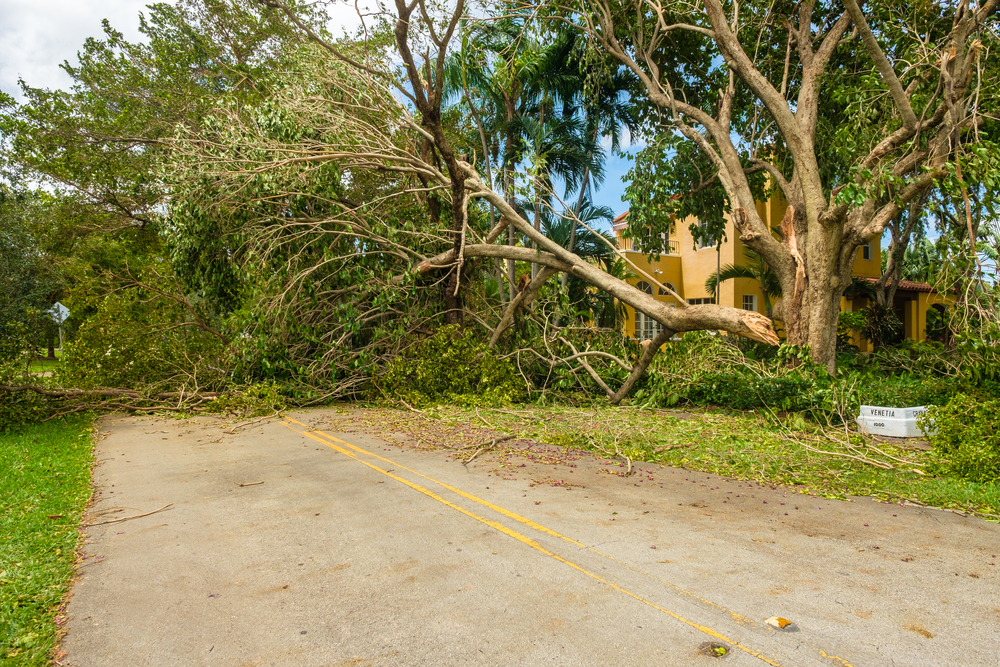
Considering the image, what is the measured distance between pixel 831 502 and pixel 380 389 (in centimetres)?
826

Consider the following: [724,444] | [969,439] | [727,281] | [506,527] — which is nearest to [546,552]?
[506,527]

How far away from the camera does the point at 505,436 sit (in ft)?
27.4

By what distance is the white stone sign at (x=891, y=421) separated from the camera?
7672mm

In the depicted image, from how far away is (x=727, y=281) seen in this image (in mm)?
22141

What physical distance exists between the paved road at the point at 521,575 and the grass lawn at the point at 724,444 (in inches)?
19.2

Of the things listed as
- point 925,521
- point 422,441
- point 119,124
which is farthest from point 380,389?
point 119,124

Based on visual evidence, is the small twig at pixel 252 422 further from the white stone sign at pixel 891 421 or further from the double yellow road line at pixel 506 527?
the white stone sign at pixel 891 421

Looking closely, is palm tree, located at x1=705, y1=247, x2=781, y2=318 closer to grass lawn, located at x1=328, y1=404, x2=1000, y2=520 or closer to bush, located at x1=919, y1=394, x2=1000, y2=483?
grass lawn, located at x1=328, y1=404, x2=1000, y2=520

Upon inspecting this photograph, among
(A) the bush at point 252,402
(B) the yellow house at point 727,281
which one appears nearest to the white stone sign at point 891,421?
(A) the bush at point 252,402

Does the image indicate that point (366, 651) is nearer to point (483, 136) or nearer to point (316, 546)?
point (316, 546)

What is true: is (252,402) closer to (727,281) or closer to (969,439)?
(969,439)

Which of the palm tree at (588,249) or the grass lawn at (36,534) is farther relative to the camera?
the palm tree at (588,249)

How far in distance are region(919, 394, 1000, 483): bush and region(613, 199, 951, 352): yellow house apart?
1515 cm

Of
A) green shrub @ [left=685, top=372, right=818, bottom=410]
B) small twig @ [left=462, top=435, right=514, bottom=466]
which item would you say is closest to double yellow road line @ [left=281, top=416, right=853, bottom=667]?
small twig @ [left=462, top=435, right=514, bottom=466]
